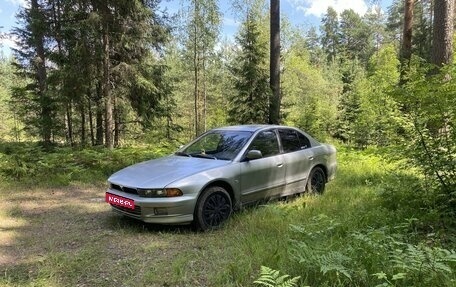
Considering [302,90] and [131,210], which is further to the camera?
[302,90]

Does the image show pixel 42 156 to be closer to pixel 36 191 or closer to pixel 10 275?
pixel 36 191

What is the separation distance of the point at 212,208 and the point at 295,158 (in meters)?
2.28

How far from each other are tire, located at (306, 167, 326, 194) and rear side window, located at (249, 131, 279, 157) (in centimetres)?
124

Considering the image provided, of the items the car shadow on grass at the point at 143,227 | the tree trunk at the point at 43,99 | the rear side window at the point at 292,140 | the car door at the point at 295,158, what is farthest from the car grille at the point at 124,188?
the tree trunk at the point at 43,99

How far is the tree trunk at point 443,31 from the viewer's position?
25.4 ft

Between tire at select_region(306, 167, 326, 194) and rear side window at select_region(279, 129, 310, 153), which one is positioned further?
tire at select_region(306, 167, 326, 194)

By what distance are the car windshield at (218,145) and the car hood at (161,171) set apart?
10.0 inches

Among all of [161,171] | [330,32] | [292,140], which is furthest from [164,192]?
[330,32]

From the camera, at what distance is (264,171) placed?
630 cm

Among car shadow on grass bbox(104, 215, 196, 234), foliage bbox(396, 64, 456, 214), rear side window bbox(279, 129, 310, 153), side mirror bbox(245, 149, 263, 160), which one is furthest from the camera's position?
rear side window bbox(279, 129, 310, 153)

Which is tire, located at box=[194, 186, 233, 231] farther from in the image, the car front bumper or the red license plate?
the red license plate

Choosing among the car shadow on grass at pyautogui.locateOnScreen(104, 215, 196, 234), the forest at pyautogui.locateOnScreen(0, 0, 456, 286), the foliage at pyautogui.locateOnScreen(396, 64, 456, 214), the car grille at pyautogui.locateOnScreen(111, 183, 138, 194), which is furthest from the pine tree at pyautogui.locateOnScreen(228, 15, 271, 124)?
the foliage at pyautogui.locateOnScreen(396, 64, 456, 214)

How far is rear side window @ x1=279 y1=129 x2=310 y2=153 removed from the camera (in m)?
6.98

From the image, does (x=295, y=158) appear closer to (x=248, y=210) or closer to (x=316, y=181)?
(x=316, y=181)
